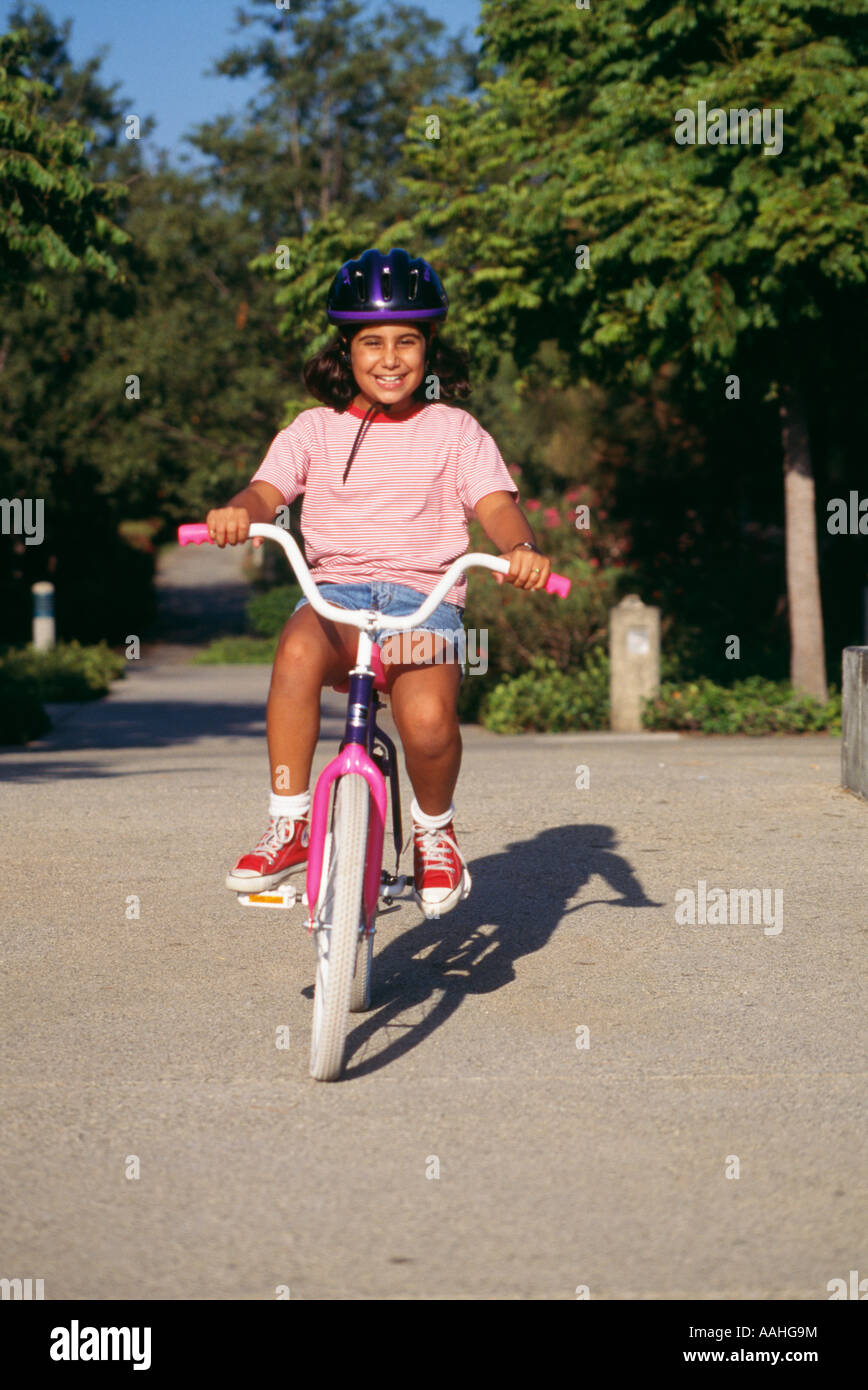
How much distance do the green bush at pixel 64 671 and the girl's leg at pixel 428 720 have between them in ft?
48.9

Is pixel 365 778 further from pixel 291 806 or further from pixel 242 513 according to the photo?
pixel 242 513

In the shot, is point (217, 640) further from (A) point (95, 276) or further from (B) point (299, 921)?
(B) point (299, 921)

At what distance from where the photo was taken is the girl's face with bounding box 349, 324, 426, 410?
4680mm

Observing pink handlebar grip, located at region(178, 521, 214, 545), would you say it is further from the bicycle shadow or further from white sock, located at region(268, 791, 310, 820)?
the bicycle shadow

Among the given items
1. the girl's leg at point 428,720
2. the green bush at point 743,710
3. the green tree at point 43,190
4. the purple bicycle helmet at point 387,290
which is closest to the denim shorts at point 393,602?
the girl's leg at point 428,720

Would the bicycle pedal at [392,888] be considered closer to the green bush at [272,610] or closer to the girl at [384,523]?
the girl at [384,523]

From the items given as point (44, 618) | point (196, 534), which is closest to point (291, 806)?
point (196, 534)

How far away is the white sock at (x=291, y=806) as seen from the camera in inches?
177

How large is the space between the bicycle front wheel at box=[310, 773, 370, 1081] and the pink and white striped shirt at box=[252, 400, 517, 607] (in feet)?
2.34

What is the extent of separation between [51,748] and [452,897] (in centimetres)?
989

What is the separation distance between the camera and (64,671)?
2153 centimetres

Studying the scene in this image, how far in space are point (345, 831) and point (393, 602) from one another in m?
0.72

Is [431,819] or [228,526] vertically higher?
[228,526]
